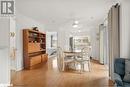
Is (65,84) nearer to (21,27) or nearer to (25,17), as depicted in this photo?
(21,27)

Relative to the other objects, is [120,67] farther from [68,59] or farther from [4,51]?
A: [68,59]

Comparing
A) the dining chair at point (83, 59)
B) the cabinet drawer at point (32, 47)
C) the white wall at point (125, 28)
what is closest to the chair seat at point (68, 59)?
the dining chair at point (83, 59)

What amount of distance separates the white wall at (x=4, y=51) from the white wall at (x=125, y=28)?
2.97 meters

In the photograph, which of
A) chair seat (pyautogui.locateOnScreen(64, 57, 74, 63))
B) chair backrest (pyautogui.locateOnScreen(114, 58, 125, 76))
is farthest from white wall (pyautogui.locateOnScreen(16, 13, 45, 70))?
chair backrest (pyautogui.locateOnScreen(114, 58, 125, 76))

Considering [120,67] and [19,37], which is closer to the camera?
[120,67]

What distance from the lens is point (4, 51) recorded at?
189 inches

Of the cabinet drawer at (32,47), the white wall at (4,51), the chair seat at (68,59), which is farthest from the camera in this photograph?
the cabinet drawer at (32,47)

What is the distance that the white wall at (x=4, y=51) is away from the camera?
15.8 ft

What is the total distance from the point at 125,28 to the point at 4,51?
316 centimetres

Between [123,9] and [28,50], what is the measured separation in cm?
506

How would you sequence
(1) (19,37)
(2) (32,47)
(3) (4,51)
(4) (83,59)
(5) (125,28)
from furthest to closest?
(2) (32,47)
(1) (19,37)
(4) (83,59)
(5) (125,28)
(3) (4,51)

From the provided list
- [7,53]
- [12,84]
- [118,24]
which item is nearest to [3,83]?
[12,84]

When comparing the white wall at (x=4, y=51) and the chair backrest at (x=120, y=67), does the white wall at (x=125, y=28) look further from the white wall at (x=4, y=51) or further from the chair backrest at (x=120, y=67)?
the white wall at (x=4, y=51)

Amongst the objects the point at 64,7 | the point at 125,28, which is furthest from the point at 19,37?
the point at 125,28
